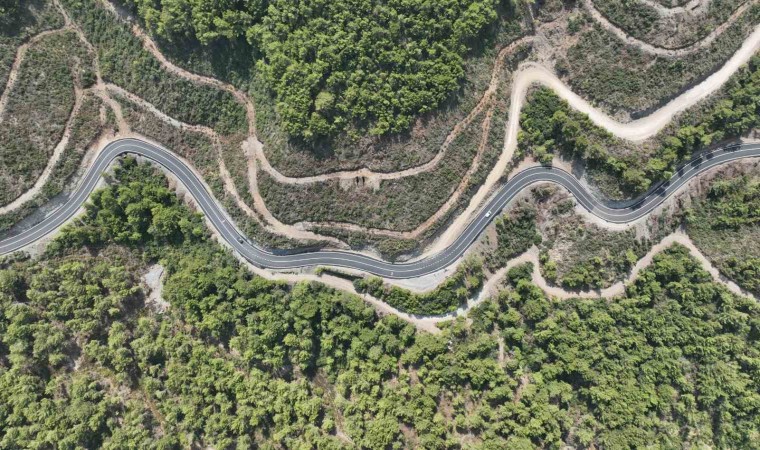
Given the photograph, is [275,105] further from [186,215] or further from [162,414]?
[162,414]

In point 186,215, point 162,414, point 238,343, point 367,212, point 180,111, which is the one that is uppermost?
point 180,111

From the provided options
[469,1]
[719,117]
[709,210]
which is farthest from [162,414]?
[719,117]

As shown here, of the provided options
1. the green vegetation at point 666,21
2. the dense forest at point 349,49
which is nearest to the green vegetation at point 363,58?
the dense forest at point 349,49

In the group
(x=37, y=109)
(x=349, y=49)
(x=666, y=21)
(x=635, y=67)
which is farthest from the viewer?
(x=37, y=109)

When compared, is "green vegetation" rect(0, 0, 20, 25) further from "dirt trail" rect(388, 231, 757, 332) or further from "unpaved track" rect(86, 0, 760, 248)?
"dirt trail" rect(388, 231, 757, 332)

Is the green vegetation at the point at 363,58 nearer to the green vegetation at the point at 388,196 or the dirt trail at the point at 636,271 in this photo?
the green vegetation at the point at 388,196

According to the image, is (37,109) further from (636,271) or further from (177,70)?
(636,271)

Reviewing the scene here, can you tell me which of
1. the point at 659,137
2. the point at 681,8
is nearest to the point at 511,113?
the point at 659,137
